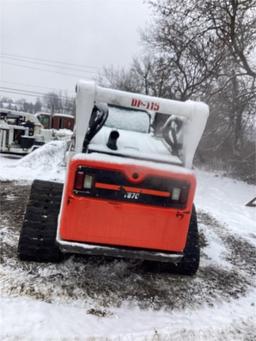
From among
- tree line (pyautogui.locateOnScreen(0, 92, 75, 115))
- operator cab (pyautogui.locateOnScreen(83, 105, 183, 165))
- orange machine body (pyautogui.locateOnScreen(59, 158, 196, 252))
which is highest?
operator cab (pyautogui.locateOnScreen(83, 105, 183, 165))

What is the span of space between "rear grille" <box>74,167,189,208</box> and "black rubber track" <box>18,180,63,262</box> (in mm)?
1067

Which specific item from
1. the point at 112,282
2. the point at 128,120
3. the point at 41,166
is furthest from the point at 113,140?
the point at 41,166

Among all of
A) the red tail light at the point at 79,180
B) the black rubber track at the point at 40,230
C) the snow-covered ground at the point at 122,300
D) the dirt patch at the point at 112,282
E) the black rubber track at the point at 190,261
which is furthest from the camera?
the black rubber track at the point at 190,261

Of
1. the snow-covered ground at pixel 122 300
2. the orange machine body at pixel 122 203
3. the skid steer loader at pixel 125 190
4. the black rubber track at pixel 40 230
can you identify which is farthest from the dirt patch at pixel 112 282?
the orange machine body at pixel 122 203

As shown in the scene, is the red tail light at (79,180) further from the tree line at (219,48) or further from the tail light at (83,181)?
the tree line at (219,48)

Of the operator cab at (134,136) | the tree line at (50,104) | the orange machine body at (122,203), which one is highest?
the operator cab at (134,136)

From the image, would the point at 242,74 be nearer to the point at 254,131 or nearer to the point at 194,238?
the point at 254,131

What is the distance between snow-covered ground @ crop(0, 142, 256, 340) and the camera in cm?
323

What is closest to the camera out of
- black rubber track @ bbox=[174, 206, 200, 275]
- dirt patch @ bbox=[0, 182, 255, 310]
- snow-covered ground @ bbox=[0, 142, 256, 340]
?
snow-covered ground @ bbox=[0, 142, 256, 340]

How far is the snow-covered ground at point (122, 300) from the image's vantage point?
10.6ft

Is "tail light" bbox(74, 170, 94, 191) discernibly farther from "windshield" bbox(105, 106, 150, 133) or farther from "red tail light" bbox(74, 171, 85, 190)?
"windshield" bbox(105, 106, 150, 133)

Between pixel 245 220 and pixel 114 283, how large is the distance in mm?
5470

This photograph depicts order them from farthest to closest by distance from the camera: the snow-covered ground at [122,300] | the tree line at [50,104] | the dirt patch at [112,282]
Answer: the tree line at [50,104]
the dirt patch at [112,282]
the snow-covered ground at [122,300]

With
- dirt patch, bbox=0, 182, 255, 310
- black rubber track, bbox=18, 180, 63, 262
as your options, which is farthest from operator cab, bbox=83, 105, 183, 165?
dirt patch, bbox=0, 182, 255, 310
